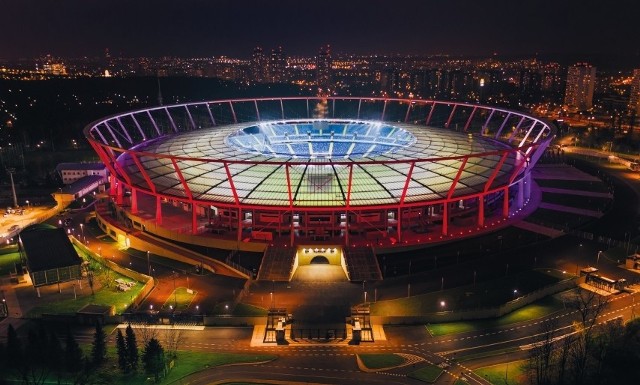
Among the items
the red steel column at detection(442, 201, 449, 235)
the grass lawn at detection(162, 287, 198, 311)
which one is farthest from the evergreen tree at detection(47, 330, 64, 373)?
the red steel column at detection(442, 201, 449, 235)

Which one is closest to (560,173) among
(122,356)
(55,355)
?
(122,356)

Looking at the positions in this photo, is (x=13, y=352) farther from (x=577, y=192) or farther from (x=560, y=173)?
(x=560, y=173)

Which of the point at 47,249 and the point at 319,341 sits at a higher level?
the point at 47,249

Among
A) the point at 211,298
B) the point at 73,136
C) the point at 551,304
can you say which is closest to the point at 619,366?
the point at 551,304

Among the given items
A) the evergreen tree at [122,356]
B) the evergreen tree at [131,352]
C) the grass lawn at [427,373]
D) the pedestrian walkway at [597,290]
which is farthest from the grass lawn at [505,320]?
the evergreen tree at [122,356]

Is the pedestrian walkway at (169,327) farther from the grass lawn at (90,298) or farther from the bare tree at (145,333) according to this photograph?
the grass lawn at (90,298)

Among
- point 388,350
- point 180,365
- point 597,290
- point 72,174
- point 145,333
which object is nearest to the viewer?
point 180,365

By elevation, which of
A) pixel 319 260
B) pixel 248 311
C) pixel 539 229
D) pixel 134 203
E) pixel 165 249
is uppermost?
pixel 134 203
